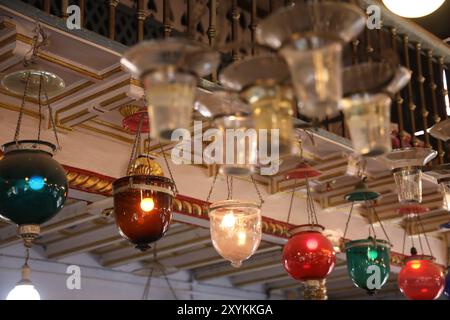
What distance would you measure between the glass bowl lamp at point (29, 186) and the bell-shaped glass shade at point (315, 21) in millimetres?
1741

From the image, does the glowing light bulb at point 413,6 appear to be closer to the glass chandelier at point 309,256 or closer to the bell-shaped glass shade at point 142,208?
the glass chandelier at point 309,256

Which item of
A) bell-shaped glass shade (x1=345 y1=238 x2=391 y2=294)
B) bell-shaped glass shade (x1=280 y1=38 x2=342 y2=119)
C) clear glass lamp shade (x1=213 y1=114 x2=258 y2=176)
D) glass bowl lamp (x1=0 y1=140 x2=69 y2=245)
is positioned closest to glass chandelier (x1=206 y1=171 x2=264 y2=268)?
glass bowl lamp (x1=0 y1=140 x2=69 y2=245)

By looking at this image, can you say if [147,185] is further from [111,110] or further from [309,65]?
[309,65]

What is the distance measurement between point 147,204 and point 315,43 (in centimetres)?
210

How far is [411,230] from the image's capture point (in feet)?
26.3

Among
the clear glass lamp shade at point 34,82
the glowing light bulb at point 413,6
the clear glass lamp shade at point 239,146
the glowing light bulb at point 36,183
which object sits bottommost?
the clear glass lamp shade at point 239,146

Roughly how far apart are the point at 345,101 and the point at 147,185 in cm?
195

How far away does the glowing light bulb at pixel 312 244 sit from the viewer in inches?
184

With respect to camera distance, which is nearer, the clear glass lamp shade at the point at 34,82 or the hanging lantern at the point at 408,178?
the clear glass lamp shade at the point at 34,82

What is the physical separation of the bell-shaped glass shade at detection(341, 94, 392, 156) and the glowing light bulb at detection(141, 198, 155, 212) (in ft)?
6.23

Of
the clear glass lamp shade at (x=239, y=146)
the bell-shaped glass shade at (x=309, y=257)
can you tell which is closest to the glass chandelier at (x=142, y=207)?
the bell-shaped glass shade at (x=309, y=257)

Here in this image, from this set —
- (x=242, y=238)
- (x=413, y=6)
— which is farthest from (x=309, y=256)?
(x=413, y=6)

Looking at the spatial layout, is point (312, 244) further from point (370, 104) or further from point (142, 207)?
point (370, 104)
